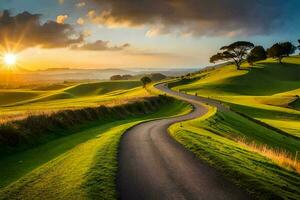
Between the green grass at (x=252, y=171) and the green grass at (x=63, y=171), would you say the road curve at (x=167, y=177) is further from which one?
the green grass at (x=63, y=171)

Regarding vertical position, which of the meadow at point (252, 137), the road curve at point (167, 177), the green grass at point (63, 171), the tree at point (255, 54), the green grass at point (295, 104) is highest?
the tree at point (255, 54)

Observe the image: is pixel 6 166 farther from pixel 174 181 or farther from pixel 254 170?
pixel 254 170

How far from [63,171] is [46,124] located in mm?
13897

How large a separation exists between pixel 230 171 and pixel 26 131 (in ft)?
53.9

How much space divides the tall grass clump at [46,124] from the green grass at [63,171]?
1.53 metres

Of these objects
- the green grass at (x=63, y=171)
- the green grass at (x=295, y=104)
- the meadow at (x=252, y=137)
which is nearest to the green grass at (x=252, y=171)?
the meadow at (x=252, y=137)

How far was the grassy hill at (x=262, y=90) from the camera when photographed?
7256 cm

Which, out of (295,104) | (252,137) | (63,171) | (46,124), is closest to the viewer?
(63,171)

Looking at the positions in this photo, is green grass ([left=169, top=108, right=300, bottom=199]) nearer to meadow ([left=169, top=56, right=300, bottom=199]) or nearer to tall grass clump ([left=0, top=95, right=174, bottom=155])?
meadow ([left=169, top=56, right=300, bottom=199])

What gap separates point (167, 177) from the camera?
16.8m

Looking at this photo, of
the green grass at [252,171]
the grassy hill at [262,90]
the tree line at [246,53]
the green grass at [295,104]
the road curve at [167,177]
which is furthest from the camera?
the tree line at [246,53]

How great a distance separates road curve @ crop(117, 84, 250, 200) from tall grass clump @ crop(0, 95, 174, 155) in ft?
25.0

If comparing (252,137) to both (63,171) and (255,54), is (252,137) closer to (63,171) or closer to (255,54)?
(63,171)

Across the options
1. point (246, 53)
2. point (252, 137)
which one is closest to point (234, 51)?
point (246, 53)
